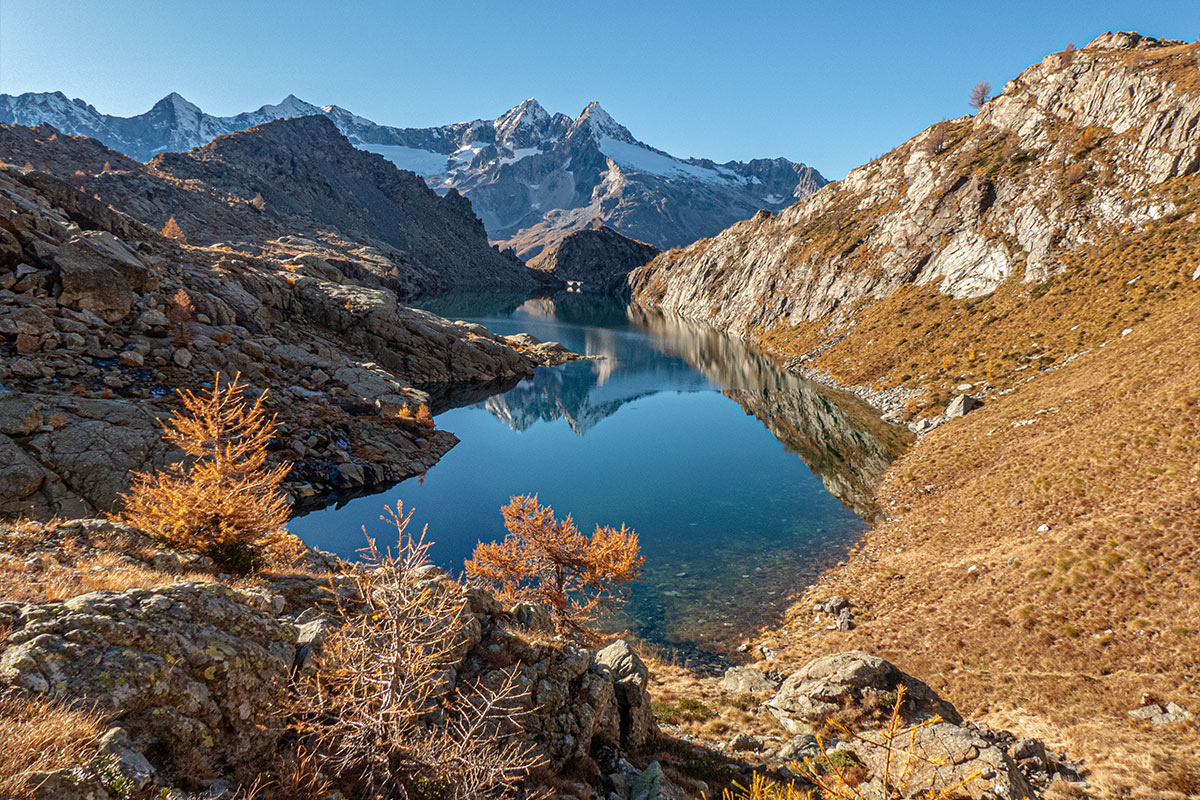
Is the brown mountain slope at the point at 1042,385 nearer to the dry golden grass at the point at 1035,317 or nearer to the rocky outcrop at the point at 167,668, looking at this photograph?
the dry golden grass at the point at 1035,317

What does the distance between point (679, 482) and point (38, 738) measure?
1499 inches

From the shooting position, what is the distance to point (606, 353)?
3900 inches

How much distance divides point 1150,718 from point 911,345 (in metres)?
54.6

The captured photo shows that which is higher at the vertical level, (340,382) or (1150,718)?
(340,382)

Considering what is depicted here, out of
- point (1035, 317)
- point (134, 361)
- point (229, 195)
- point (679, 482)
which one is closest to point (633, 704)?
point (679, 482)

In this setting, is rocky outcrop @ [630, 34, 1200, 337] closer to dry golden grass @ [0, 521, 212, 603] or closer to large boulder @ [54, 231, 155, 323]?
dry golden grass @ [0, 521, 212, 603]

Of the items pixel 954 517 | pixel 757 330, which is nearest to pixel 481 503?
pixel 954 517

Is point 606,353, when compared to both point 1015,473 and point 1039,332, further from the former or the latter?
point 1015,473

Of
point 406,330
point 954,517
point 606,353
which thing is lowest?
point 954,517

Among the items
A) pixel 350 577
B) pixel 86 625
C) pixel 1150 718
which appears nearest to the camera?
pixel 86 625

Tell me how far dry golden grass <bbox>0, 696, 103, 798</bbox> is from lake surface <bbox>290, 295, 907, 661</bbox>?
2035 centimetres

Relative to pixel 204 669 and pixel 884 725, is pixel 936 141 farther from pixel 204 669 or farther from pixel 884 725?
pixel 204 669

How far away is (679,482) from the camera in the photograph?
133ft

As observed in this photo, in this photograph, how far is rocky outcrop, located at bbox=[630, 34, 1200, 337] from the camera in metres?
56.4
